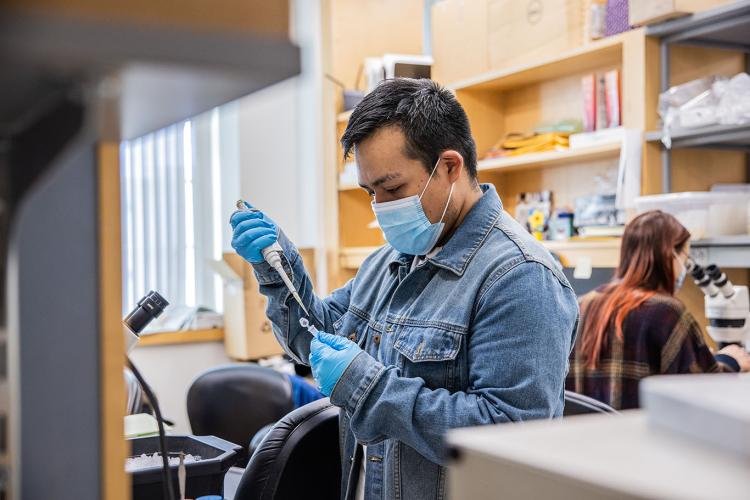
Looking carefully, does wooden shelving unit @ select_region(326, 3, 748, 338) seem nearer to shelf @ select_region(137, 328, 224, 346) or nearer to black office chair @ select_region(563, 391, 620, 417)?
shelf @ select_region(137, 328, 224, 346)

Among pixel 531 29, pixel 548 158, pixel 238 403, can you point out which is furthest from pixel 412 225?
pixel 531 29

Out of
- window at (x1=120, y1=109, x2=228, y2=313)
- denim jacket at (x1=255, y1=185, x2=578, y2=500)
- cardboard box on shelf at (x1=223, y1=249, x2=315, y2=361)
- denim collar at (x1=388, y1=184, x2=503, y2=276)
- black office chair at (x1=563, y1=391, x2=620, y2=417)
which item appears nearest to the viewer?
denim jacket at (x1=255, y1=185, x2=578, y2=500)

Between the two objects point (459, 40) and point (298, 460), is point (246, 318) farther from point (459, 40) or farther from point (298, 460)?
point (298, 460)

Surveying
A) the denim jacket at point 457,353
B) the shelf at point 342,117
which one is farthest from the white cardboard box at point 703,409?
the shelf at point 342,117

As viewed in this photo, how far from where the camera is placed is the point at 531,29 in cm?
332

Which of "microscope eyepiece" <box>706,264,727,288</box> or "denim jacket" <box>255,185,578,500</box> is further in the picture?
"microscope eyepiece" <box>706,264,727,288</box>

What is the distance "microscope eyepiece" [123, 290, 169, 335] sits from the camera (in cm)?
121

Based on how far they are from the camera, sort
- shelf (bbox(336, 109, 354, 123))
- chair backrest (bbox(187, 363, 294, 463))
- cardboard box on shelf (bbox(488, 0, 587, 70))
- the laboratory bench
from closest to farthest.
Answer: the laboratory bench < chair backrest (bbox(187, 363, 294, 463)) < cardboard box on shelf (bbox(488, 0, 587, 70)) < shelf (bbox(336, 109, 354, 123))

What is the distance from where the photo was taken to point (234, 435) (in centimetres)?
269

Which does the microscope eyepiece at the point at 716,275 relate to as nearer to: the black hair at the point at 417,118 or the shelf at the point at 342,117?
the black hair at the point at 417,118

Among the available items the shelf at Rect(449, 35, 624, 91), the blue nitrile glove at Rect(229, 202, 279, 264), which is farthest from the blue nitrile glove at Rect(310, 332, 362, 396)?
the shelf at Rect(449, 35, 624, 91)

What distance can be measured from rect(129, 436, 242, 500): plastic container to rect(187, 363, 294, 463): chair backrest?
129cm

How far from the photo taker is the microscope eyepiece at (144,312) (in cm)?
121

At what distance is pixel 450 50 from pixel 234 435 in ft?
6.74
